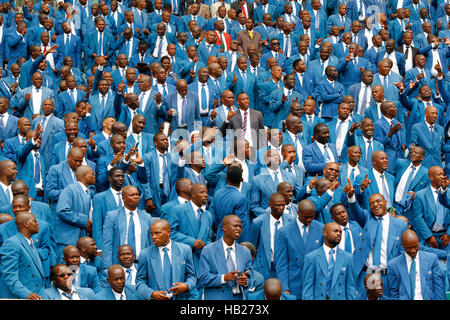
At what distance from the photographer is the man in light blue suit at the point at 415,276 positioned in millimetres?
8094

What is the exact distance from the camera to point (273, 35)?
1631 centimetres

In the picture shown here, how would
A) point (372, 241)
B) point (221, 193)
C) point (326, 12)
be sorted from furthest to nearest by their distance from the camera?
point (326, 12) < point (221, 193) < point (372, 241)

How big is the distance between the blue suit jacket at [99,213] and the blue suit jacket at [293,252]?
2057 millimetres

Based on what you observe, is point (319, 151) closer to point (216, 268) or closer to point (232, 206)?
point (232, 206)

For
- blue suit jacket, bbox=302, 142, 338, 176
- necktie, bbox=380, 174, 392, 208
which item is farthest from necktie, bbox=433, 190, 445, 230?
blue suit jacket, bbox=302, 142, 338, 176

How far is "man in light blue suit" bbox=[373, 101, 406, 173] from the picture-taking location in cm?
1224

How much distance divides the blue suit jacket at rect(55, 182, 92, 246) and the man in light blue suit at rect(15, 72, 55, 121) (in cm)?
409

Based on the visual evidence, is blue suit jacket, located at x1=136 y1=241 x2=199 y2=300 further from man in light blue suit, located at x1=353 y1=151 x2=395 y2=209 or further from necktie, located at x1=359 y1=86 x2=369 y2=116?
necktie, located at x1=359 y1=86 x2=369 y2=116

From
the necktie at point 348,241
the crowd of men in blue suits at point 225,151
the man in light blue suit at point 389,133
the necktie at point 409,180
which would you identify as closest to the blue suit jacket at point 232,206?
the crowd of men in blue suits at point 225,151

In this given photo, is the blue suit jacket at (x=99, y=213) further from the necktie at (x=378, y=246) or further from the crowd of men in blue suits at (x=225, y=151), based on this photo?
the necktie at (x=378, y=246)
